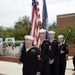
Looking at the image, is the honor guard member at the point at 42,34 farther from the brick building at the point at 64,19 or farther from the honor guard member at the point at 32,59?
the brick building at the point at 64,19

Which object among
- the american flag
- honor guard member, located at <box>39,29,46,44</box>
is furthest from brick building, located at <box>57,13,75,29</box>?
honor guard member, located at <box>39,29,46,44</box>

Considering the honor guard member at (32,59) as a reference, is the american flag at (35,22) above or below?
above

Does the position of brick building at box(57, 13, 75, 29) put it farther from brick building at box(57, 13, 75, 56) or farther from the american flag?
the american flag

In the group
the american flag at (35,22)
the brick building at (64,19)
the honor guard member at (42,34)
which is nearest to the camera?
the honor guard member at (42,34)

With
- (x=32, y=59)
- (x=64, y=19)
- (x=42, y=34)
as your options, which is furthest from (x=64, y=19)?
(x=32, y=59)

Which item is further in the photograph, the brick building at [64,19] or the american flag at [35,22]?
the brick building at [64,19]

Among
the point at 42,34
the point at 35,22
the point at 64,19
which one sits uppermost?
the point at 35,22

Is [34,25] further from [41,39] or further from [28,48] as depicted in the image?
[28,48]

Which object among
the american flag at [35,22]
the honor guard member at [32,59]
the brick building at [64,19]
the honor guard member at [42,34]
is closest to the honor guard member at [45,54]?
the honor guard member at [42,34]

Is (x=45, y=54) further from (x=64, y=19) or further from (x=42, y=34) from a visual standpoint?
(x=64, y=19)

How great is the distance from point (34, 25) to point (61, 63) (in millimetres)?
2563

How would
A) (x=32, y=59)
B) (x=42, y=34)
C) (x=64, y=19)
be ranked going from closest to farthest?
(x=32, y=59) < (x=42, y=34) < (x=64, y=19)

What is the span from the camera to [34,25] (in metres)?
7.12

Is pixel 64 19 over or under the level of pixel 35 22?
under
